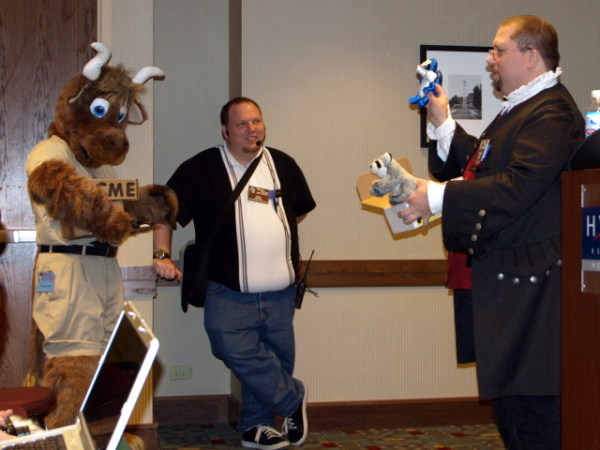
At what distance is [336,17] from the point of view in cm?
465

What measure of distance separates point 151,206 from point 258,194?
850 millimetres

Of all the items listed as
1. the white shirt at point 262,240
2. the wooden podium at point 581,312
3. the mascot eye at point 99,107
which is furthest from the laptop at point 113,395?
the white shirt at point 262,240

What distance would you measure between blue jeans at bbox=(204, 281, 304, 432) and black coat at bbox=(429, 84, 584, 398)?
174 cm

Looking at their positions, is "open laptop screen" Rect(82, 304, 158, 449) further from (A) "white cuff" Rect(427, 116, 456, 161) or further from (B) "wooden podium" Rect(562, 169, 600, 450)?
(A) "white cuff" Rect(427, 116, 456, 161)

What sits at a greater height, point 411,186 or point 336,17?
point 336,17

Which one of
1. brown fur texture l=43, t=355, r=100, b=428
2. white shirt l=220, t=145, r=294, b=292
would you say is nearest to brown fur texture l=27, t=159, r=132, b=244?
brown fur texture l=43, t=355, r=100, b=428

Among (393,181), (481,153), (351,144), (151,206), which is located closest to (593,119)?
(481,153)

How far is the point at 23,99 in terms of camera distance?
4.02 metres

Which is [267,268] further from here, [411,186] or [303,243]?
[411,186]

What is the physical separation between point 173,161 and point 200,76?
0.56 m

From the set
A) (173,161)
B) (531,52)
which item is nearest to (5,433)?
(531,52)

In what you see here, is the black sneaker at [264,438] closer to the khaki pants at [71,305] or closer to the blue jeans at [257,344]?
the blue jeans at [257,344]

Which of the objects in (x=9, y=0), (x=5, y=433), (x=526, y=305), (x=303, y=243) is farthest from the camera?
(x=303, y=243)

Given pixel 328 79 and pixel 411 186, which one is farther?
pixel 328 79
